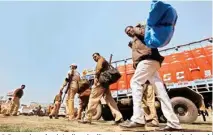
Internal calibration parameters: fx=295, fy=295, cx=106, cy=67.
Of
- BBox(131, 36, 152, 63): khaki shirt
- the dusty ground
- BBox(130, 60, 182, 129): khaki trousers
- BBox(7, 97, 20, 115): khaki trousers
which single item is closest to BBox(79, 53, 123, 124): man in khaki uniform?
the dusty ground

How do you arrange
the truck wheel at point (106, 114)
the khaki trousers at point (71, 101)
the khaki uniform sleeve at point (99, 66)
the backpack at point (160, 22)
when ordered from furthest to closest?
the truck wheel at point (106, 114)
the khaki trousers at point (71, 101)
the khaki uniform sleeve at point (99, 66)
the backpack at point (160, 22)

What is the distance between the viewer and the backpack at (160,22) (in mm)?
2883

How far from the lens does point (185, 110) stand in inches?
266

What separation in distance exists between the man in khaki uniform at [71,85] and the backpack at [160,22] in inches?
139

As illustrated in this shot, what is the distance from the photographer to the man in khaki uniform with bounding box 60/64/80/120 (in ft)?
20.3

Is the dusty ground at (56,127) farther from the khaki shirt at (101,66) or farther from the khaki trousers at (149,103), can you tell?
the khaki shirt at (101,66)

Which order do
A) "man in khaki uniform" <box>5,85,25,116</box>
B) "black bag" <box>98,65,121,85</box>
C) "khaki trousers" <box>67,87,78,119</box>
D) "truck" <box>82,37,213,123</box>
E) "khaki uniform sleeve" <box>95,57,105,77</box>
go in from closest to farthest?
"black bag" <box>98,65,121,85</box>, "khaki uniform sleeve" <box>95,57,105,77</box>, "khaki trousers" <box>67,87,78,119</box>, "truck" <box>82,37,213,123</box>, "man in khaki uniform" <box>5,85,25,116</box>

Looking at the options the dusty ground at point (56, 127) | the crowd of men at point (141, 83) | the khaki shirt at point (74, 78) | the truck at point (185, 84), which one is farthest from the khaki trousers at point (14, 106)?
the crowd of men at point (141, 83)

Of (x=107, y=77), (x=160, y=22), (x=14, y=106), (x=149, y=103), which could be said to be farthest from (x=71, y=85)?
(x=160, y=22)

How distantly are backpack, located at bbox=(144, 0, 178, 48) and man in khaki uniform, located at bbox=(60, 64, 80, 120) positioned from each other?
352cm

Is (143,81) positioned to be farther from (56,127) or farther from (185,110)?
(185,110)

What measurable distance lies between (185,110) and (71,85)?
2.66 metres

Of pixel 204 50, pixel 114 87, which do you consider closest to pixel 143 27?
pixel 204 50

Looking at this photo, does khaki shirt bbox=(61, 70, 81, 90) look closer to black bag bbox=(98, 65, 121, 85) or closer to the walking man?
black bag bbox=(98, 65, 121, 85)
